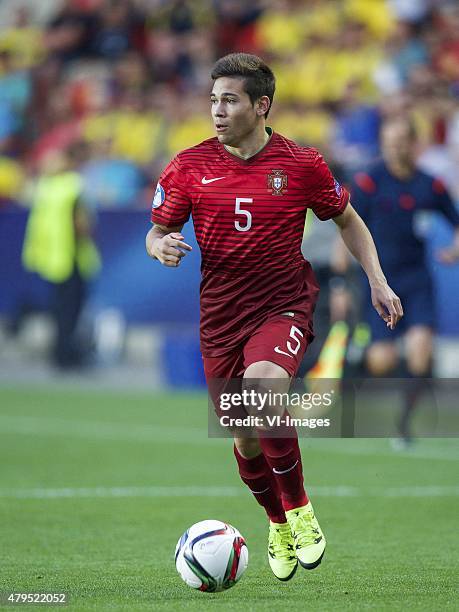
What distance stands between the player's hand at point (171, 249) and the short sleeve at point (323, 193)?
786 mm

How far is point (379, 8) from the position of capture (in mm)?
20062

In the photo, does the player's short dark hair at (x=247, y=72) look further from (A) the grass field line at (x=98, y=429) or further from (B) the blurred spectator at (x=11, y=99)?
(B) the blurred spectator at (x=11, y=99)

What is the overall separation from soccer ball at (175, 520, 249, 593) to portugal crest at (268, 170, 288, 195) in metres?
1.52

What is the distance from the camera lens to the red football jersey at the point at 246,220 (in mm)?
6051

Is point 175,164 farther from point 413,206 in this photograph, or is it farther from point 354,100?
point 354,100

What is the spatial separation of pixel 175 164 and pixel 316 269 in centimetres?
818

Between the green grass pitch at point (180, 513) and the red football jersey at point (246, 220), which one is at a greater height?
the red football jersey at point (246, 220)

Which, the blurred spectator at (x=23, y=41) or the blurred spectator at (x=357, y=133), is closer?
the blurred spectator at (x=357, y=133)

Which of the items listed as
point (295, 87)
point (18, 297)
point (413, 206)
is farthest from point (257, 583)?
point (295, 87)

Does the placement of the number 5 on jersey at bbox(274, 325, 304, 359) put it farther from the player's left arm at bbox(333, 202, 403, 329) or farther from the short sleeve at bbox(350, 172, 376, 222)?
the short sleeve at bbox(350, 172, 376, 222)

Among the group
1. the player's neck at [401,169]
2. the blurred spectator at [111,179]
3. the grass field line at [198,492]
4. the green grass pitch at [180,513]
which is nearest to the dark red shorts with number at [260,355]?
the green grass pitch at [180,513]

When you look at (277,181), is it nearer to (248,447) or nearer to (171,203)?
(171,203)

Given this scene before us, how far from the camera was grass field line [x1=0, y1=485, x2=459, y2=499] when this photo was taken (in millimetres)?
8812

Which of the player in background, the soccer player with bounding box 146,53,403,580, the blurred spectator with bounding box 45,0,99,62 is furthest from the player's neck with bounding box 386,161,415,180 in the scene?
the blurred spectator with bounding box 45,0,99,62
